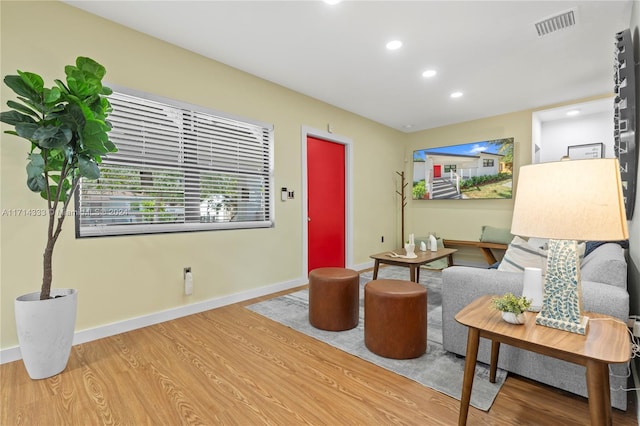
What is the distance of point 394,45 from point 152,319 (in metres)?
3.48

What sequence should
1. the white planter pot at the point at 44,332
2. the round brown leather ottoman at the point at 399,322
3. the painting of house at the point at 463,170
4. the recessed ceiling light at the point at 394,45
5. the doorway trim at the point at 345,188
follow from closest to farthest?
the white planter pot at the point at 44,332 < the round brown leather ottoman at the point at 399,322 < the recessed ceiling light at the point at 394,45 < the doorway trim at the point at 345,188 < the painting of house at the point at 463,170

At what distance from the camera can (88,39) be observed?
246 centimetres

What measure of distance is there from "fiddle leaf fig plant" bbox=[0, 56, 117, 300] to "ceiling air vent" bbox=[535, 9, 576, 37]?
138 inches

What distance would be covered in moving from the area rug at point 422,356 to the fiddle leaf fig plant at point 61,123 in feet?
6.15

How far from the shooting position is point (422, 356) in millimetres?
2148

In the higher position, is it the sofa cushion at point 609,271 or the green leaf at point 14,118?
the green leaf at point 14,118

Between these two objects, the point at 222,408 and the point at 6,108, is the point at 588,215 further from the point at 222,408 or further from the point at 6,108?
the point at 6,108

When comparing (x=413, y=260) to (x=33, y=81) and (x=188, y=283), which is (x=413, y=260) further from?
(x=33, y=81)

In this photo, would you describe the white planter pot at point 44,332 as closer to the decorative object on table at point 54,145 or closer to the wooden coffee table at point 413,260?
the decorative object on table at point 54,145

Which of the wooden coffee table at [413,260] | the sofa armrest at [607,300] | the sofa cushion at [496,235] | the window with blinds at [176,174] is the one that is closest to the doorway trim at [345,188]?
the window with blinds at [176,174]

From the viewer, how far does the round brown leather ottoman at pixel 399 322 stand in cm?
210

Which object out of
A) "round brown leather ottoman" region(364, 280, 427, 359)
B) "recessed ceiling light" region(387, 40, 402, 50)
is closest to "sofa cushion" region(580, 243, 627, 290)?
"round brown leather ottoman" region(364, 280, 427, 359)

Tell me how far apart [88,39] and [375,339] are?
331 cm

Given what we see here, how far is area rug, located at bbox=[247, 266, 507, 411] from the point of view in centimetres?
176
